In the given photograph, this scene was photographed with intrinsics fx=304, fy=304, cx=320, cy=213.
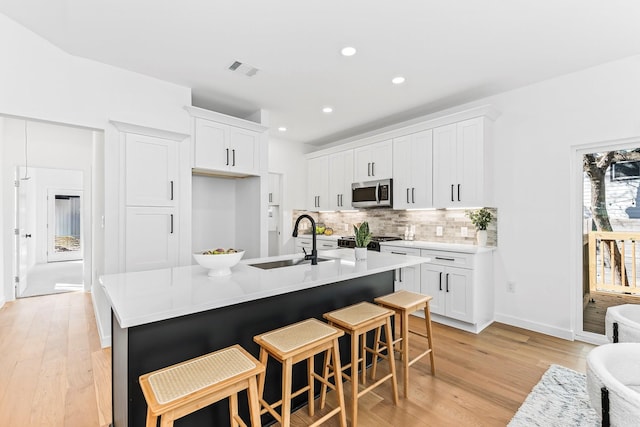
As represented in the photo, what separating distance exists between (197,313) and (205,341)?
169 mm

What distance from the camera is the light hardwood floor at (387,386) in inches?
78.2

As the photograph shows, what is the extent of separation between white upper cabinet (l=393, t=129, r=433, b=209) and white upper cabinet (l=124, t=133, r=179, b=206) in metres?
2.93

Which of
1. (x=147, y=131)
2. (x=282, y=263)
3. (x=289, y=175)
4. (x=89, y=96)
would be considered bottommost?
(x=282, y=263)

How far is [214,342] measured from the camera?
66.7 inches

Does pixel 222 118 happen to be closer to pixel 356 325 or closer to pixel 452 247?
pixel 356 325

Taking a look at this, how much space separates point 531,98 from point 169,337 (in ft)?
13.7

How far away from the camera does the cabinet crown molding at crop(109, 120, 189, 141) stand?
3082 mm

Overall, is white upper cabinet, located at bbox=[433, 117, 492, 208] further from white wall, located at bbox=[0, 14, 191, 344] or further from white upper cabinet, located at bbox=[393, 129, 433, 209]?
white wall, located at bbox=[0, 14, 191, 344]

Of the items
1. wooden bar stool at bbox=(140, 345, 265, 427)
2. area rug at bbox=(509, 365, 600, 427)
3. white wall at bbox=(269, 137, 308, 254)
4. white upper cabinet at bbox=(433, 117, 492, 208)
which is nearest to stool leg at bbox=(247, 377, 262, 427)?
wooden bar stool at bbox=(140, 345, 265, 427)

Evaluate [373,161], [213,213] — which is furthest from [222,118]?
[373,161]

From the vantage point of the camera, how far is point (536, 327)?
342 cm

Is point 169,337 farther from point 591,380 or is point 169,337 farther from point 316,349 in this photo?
point 591,380

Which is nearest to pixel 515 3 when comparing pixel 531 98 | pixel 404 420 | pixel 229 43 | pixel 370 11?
pixel 370 11

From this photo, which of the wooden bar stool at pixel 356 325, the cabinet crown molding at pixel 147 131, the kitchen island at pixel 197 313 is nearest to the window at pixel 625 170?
the kitchen island at pixel 197 313
